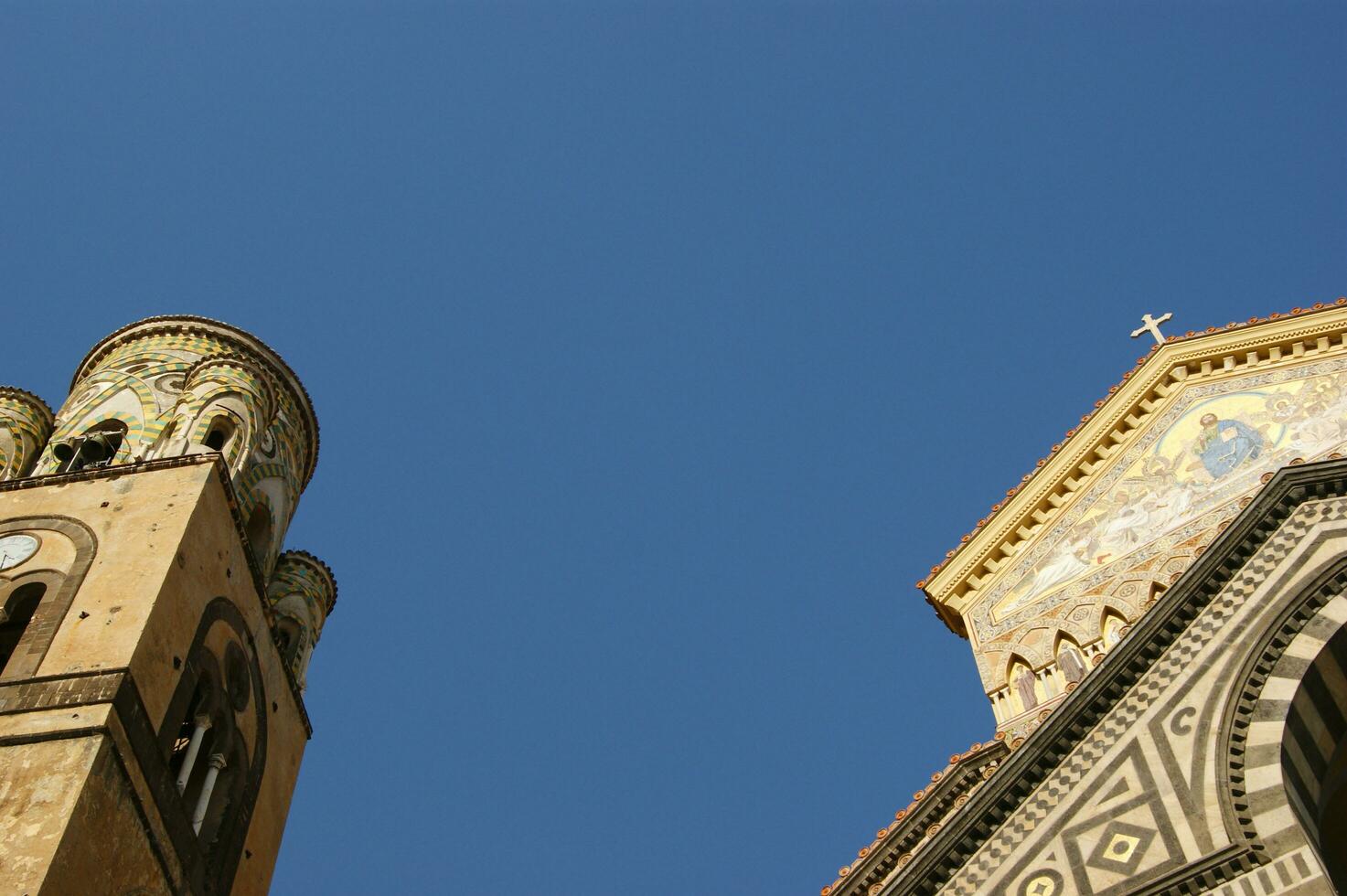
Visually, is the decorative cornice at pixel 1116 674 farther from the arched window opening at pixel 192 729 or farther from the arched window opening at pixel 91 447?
the arched window opening at pixel 91 447

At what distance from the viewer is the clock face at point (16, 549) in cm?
1844

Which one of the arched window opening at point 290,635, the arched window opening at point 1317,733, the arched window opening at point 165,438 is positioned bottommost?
the arched window opening at point 1317,733

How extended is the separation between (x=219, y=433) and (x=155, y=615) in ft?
18.8

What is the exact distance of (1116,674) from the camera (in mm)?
12328

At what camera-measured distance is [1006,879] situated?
11.5m

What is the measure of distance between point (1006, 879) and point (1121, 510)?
8.61 meters

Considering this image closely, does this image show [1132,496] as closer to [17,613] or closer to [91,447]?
[17,613]

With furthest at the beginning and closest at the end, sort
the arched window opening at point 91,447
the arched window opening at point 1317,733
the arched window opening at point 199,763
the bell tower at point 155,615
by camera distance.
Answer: the arched window opening at point 91,447 → the arched window opening at point 199,763 → the bell tower at point 155,615 → the arched window opening at point 1317,733

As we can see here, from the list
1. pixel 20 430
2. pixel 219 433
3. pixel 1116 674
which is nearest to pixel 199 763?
pixel 219 433

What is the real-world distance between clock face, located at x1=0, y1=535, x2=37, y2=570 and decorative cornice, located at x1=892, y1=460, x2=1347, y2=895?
11836 millimetres

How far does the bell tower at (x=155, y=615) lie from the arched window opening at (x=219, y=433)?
39 mm

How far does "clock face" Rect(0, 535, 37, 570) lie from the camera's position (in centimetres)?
1844

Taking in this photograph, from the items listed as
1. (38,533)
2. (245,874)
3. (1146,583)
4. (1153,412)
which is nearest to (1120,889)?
(1146,583)

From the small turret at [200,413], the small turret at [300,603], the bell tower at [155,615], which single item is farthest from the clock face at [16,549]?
the small turret at [300,603]
